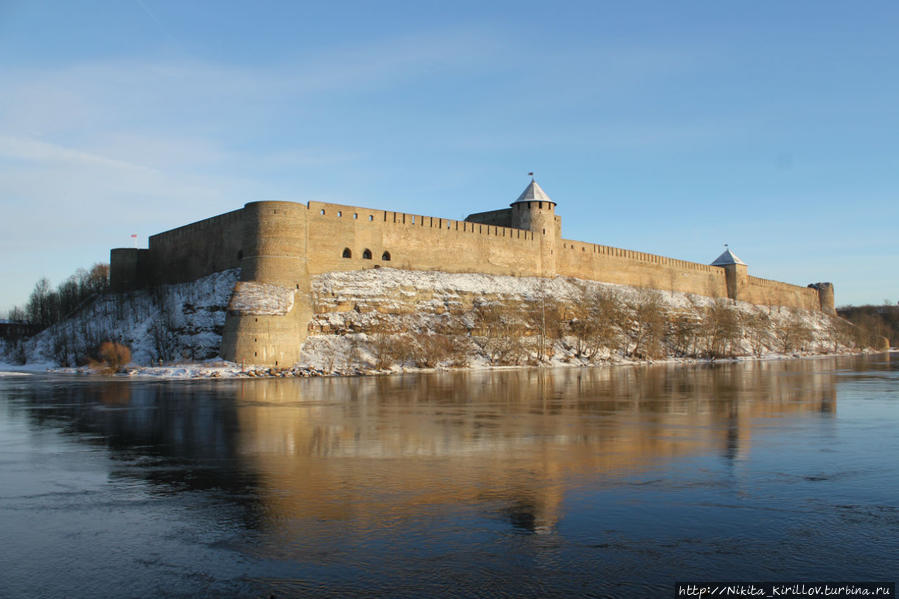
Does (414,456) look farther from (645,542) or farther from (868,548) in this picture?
(868,548)

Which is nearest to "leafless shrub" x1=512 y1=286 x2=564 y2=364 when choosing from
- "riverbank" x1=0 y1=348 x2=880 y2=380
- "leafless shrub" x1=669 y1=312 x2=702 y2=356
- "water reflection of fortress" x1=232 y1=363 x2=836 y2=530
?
"riverbank" x1=0 y1=348 x2=880 y2=380

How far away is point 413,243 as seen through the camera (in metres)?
37.7

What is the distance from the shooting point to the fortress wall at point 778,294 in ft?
204

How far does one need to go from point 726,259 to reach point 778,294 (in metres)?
8.54

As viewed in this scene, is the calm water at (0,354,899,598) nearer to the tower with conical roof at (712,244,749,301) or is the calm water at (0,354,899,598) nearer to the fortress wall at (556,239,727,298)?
the fortress wall at (556,239,727,298)


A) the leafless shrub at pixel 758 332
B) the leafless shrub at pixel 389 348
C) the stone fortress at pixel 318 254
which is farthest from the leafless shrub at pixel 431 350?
the leafless shrub at pixel 758 332

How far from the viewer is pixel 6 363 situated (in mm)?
36844

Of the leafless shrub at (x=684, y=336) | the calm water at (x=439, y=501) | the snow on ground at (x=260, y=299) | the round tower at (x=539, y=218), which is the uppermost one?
the round tower at (x=539, y=218)

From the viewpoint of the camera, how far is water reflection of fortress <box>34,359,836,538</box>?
23.5ft

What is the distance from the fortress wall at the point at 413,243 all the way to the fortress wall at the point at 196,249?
3661 mm

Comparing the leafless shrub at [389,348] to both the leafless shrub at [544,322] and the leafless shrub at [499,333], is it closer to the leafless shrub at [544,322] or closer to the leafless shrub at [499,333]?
the leafless shrub at [499,333]

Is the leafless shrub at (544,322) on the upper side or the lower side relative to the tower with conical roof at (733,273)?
lower

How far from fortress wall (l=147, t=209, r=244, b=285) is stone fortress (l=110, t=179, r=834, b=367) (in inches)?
2.1

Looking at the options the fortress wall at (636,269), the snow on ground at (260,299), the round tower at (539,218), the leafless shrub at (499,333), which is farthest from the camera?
the fortress wall at (636,269)
